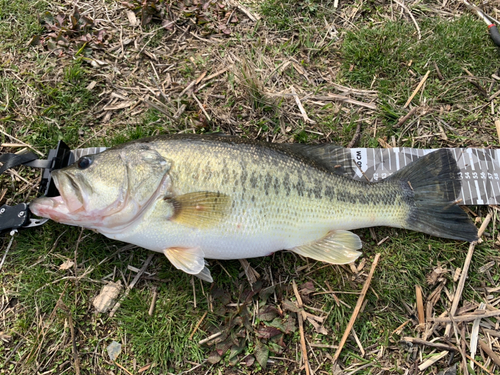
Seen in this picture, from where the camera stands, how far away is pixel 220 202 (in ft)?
8.37

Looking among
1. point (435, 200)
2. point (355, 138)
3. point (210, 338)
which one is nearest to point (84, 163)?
point (210, 338)

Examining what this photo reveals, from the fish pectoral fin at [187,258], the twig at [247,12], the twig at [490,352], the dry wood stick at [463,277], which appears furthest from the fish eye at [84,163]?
the twig at [490,352]

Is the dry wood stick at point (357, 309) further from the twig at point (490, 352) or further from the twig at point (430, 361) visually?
the twig at point (490, 352)

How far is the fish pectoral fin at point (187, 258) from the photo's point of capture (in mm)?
2549

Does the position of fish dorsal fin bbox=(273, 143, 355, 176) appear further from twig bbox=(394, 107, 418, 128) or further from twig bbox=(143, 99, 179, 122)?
twig bbox=(143, 99, 179, 122)

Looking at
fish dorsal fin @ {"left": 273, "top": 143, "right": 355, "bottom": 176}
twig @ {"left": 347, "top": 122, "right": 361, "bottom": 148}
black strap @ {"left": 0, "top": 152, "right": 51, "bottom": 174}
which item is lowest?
black strap @ {"left": 0, "top": 152, "right": 51, "bottom": 174}

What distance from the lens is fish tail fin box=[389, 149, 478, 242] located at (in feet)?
9.54

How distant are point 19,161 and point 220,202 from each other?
2075 millimetres

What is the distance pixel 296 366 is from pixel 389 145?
241cm

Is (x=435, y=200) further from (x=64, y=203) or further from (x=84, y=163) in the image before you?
(x=64, y=203)

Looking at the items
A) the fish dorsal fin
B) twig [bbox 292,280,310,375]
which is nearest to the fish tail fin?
Answer: the fish dorsal fin

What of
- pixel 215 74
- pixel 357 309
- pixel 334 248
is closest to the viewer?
pixel 334 248

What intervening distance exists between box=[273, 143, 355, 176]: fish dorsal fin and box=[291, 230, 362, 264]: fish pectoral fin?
623 mm

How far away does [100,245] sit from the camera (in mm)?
3066
